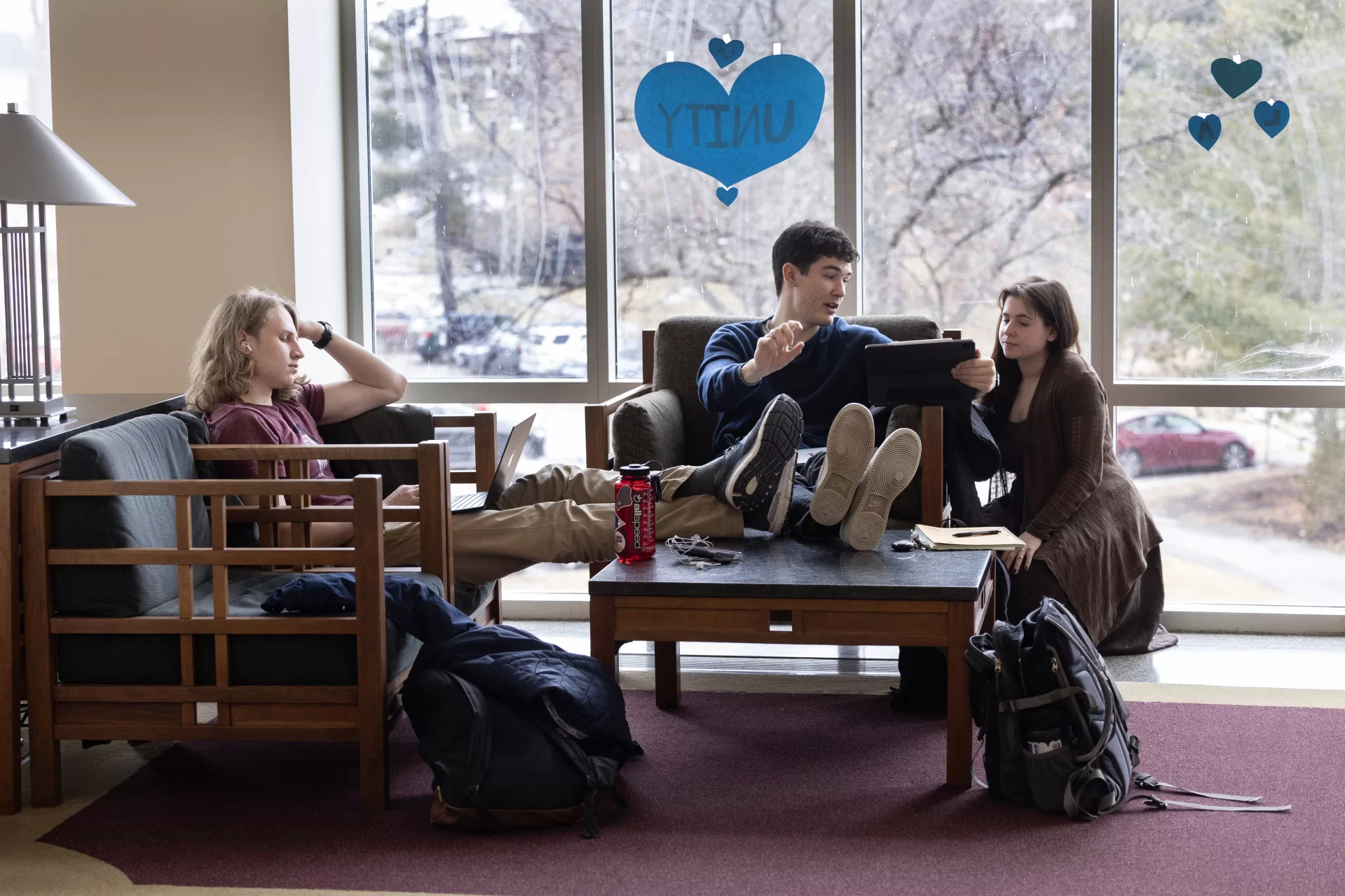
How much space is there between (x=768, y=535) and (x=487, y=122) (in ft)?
6.02

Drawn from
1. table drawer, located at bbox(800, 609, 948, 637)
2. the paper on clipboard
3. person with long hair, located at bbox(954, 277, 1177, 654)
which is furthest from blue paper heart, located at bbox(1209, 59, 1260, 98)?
table drawer, located at bbox(800, 609, 948, 637)

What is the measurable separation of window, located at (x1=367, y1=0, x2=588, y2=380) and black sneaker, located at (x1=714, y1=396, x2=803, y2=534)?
1.35 metres

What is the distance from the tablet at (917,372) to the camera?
329 cm

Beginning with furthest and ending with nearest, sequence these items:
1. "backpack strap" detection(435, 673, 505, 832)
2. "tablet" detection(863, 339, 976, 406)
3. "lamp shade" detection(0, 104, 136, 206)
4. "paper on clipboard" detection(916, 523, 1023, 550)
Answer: "tablet" detection(863, 339, 976, 406), "paper on clipboard" detection(916, 523, 1023, 550), "lamp shade" detection(0, 104, 136, 206), "backpack strap" detection(435, 673, 505, 832)

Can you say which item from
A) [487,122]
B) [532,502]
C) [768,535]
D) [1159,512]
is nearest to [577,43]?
[487,122]

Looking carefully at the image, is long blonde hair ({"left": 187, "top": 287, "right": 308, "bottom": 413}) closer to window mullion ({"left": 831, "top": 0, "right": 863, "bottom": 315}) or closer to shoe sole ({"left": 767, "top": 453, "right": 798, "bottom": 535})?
shoe sole ({"left": 767, "top": 453, "right": 798, "bottom": 535})

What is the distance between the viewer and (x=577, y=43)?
4148 mm

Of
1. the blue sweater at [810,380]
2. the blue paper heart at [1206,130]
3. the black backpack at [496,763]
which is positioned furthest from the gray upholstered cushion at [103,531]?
the blue paper heart at [1206,130]

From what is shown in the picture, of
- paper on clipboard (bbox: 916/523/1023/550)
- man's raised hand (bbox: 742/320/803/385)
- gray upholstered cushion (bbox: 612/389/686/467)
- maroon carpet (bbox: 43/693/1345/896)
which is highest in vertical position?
man's raised hand (bbox: 742/320/803/385)

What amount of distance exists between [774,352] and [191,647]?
1.50 meters

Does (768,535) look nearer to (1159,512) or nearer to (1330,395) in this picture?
(1159,512)

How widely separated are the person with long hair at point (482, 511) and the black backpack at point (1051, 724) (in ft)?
2.09

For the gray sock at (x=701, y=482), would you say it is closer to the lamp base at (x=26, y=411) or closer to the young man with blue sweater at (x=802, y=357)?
the young man with blue sweater at (x=802, y=357)

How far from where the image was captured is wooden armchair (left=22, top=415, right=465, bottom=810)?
2.42 metres
